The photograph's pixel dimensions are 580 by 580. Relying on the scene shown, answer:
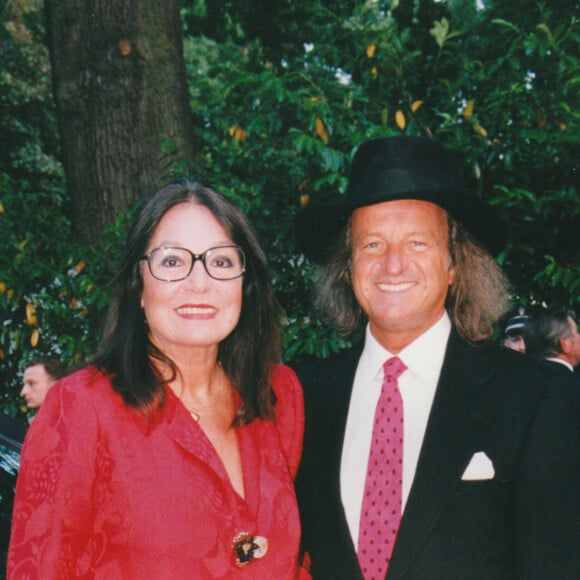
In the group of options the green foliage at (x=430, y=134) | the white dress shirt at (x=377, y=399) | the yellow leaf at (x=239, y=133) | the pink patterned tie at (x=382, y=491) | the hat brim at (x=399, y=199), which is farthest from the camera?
the yellow leaf at (x=239, y=133)

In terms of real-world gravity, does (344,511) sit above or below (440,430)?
below

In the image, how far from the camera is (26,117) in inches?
569

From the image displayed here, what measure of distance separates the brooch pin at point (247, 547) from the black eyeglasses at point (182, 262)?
2.61 ft

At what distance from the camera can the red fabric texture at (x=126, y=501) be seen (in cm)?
202

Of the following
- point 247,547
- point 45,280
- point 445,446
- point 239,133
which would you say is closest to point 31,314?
point 45,280

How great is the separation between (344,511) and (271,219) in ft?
6.25

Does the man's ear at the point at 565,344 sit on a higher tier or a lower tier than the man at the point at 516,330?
lower

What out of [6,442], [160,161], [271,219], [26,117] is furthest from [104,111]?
[26,117]

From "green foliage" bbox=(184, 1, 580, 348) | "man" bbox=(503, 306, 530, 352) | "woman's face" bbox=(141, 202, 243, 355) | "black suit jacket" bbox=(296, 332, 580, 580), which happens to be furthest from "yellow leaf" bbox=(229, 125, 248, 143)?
"man" bbox=(503, 306, 530, 352)

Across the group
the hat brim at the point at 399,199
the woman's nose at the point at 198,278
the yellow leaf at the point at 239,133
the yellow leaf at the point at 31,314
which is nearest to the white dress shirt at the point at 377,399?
the hat brim at the point at 399,199

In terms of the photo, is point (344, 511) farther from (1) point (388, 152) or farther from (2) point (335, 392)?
(1) point (388, 152)

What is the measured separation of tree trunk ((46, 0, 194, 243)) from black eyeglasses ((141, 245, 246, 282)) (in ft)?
7.43

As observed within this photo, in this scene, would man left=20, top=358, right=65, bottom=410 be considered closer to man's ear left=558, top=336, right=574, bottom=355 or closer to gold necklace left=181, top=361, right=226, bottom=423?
gold necklace left=181, top=361, right=226, bottom=423

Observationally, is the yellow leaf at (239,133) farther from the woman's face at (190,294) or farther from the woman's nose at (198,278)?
the woman's nose at (198,278)
